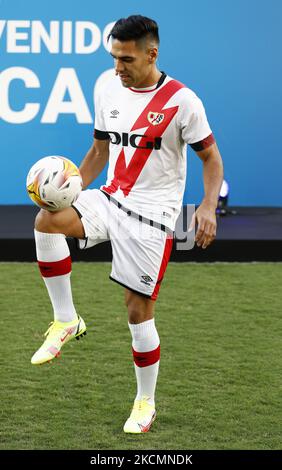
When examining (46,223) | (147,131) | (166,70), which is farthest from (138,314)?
(166,70)

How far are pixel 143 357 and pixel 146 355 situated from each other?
0.05 ft

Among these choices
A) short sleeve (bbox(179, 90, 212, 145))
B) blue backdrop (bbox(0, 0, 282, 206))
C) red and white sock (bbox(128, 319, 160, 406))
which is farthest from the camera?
blue backdrop (bbox(0, 0, 282, 206))

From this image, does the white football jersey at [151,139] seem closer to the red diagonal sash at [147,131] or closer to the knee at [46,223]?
the red diagonal sash at [147,131]

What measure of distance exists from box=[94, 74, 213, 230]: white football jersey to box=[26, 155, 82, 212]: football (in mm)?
218

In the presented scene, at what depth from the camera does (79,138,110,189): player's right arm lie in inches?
173

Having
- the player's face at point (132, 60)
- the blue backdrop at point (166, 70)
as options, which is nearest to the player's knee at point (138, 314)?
the player's face at point (132, 60)

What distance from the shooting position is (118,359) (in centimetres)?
525

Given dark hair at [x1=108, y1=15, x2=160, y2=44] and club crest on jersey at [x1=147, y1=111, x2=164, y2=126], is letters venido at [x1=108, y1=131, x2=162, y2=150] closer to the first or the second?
club crest on jersey at [x1=147, y1=111, x2=164, y2=126]

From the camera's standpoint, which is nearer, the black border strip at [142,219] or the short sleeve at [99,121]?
the black border strip at [142,219]

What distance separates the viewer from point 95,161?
4.41m

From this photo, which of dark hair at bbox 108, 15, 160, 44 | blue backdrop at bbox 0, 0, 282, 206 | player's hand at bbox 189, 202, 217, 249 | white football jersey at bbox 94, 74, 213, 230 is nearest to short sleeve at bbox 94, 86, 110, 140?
white football jersey at bbox 94, 74, 213, 230

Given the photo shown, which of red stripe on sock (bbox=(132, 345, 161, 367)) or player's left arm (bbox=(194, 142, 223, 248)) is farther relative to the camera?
red stripe on sock (bbox=(132, 345, 161, 367))

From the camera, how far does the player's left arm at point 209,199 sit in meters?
3.87

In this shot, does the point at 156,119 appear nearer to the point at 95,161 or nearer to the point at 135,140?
the point at 135,140
